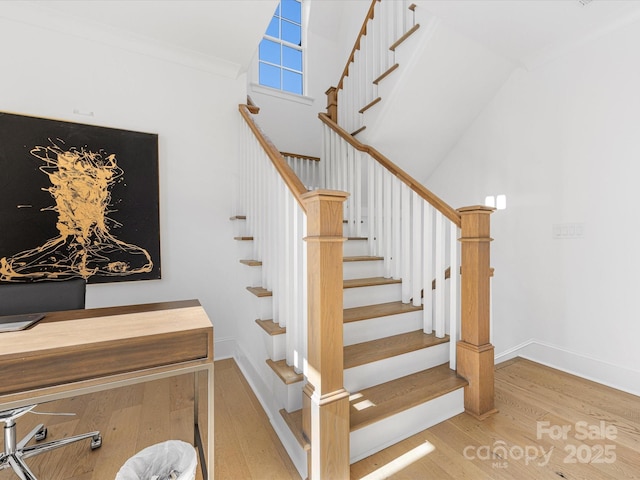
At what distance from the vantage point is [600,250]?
2.13 meters

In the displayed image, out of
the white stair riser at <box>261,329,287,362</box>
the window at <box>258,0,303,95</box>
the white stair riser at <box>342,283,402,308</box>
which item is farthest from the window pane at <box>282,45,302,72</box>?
the white stair riser at <box>261,329,287,362</box>

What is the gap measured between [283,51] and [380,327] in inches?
152

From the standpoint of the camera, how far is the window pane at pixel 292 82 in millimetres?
4074

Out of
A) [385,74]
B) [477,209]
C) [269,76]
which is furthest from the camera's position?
[269,76]

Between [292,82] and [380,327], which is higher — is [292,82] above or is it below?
above

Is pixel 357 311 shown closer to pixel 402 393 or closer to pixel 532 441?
pixel 402 393

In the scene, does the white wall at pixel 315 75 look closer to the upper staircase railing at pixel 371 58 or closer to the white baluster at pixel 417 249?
the upper staircase railing at pixel 371 58

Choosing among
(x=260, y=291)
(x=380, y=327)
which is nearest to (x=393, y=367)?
(x=380, y=327)

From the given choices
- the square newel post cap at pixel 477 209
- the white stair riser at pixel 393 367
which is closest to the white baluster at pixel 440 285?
the white stair riser at pixel 393 367

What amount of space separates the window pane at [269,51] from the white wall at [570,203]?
8.88 ft

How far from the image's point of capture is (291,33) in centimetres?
418

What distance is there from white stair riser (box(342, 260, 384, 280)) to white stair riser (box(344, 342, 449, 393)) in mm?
728

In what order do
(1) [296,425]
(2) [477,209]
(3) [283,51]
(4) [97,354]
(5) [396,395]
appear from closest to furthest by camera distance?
(4) [97,354] < (1) [296,425] < (5) [396,395] < (2) [477,209] < (3) [283,51]

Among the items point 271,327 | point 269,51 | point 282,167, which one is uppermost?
point 269,51
